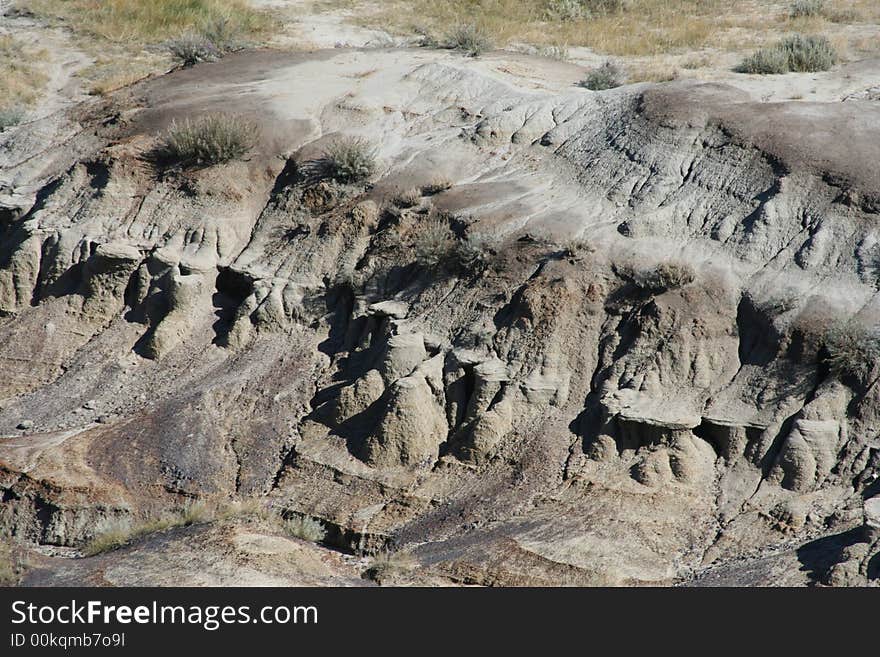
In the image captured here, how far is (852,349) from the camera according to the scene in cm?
1104

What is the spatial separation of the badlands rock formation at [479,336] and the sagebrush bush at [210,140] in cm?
29

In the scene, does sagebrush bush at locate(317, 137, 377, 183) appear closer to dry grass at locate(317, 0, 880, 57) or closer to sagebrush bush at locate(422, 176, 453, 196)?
sagebrush bush at locate(422, 176, 453, 196)

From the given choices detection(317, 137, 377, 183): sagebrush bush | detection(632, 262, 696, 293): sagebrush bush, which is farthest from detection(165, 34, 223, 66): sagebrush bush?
detection(632, 262, 696, 293): sagebrush bush

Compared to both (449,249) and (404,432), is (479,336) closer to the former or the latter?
(449,249)

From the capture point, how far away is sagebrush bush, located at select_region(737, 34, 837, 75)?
55.3ft

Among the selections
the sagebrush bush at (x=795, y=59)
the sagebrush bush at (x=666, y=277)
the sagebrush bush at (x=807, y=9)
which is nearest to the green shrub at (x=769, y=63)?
the sagebrush bush at (x=795, y=59)

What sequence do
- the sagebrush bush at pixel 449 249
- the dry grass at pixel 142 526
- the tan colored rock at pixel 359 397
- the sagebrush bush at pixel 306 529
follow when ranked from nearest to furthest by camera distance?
the dry grass at pixel 142 526 → the sagebrush bush at pixel 306 529 → the tan colored rock at pixel 359 397 → the sagebrush bush at pixel 449 249

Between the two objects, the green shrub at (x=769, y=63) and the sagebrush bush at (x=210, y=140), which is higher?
the green shrub at (x=769, y=63)

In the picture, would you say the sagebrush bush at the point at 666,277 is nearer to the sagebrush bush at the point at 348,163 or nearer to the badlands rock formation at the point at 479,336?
the badlands rock formation at the point at 479,336

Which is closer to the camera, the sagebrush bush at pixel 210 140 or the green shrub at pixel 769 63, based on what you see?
the sagebrush bush at pixel 210 140

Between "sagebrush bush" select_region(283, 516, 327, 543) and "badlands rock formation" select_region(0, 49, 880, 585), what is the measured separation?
0.13m

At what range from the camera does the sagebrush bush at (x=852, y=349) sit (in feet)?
36.1

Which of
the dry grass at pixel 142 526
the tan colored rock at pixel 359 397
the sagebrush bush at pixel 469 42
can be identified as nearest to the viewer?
the dry grass at pixel 142 526

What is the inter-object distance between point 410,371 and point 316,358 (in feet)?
5.18
